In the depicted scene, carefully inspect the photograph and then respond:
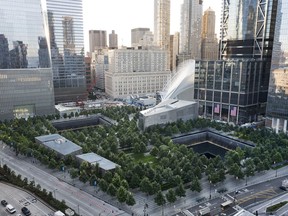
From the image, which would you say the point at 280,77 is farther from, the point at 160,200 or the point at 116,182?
the point at 116,182

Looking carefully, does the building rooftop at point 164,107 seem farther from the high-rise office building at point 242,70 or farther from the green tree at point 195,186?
the green tree at point 195,186

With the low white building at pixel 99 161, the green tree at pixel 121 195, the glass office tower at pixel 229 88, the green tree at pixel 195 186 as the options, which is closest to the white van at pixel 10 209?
the low white building at pixel 99 161

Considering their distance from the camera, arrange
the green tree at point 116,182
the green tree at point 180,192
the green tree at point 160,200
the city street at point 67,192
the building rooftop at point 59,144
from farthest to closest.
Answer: the building rooftop at point 59,144
the green tree at point 116,182
the green tree at point 180,192
the city street at point 67,192
the green tree at point 160,200

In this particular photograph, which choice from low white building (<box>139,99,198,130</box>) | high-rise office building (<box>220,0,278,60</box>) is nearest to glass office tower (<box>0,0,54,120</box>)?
low white building (<box>139,99,198,130</box>)

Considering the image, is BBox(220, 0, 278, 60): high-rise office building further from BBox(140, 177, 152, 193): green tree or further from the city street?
the city street

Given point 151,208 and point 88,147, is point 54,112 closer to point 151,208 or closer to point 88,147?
point 88,147
